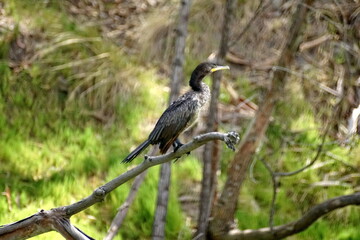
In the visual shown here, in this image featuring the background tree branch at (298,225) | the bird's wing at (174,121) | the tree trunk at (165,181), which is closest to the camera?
the bird's wing at (174,121)

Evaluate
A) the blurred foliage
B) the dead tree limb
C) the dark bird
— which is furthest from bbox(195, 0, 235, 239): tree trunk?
the dead tree limb

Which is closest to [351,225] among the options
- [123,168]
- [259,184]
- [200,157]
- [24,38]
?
[259,184]

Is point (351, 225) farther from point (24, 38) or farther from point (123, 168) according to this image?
point (24, 38)

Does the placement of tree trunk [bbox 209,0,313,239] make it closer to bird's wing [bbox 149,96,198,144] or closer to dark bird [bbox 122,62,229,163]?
dark bird [bbox 122,62,229,163]

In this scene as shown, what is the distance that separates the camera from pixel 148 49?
671 centimetres

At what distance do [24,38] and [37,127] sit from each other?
1149mm

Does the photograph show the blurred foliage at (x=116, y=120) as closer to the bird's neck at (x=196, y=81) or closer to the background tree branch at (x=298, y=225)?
the background tree branch at (x=298, y=225)

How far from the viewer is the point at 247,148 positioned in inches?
192

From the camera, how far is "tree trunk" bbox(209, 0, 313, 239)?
478 cm

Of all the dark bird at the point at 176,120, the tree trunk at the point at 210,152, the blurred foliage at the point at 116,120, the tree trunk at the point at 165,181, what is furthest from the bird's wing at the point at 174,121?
the blurred foliage at the point at 116,120

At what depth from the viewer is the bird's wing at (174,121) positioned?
3.05 meters

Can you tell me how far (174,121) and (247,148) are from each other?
A: 1.88m

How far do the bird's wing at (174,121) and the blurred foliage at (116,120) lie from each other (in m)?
1.86

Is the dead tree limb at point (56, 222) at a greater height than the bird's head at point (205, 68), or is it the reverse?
the bird's head at point (205, 68)
